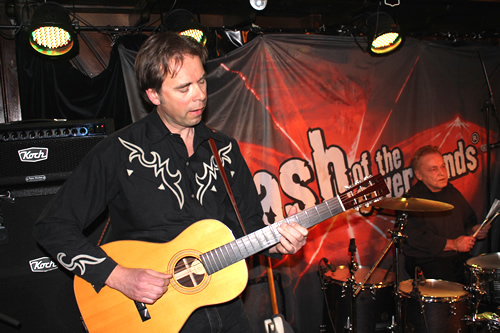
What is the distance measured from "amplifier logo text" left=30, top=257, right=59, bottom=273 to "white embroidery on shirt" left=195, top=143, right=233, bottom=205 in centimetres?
112

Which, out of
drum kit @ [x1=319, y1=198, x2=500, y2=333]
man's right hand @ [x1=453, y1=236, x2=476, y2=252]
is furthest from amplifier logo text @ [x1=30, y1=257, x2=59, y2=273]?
man's right hand @ [x1=453, y1=236, x2=476, y2=252]

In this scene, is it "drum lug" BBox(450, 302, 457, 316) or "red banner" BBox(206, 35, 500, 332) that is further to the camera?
"red banner" BBox(206, 35, 500, 332)

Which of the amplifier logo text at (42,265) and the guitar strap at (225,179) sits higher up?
the guitar strap at (225,179)

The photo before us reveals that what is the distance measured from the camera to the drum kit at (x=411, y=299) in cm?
354

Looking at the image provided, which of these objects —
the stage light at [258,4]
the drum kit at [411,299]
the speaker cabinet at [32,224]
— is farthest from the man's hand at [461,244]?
the speaker cabinet at [32,224]

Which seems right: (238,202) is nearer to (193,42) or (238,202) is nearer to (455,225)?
(193,42)

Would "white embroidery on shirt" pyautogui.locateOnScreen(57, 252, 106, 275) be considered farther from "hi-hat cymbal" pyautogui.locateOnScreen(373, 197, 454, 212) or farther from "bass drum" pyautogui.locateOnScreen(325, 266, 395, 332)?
"hi-hat cymbal" pyautogui.locateOnScreen(373, 197, 454, 212)

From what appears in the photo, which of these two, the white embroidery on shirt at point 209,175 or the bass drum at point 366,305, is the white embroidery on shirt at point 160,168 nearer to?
the white embroidery on shirt at point 209,175

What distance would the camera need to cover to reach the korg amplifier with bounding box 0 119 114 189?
8.37 feet

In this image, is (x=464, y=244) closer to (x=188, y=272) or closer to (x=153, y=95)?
(x=188, y=272)

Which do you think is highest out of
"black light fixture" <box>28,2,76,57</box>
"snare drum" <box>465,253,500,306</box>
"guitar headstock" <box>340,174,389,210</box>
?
"black light fixture" <box>28,2,76,57</box>

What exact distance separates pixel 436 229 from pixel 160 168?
3.55m

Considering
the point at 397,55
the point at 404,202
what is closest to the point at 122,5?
the point at 397,55

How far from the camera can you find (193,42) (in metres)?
2.22
